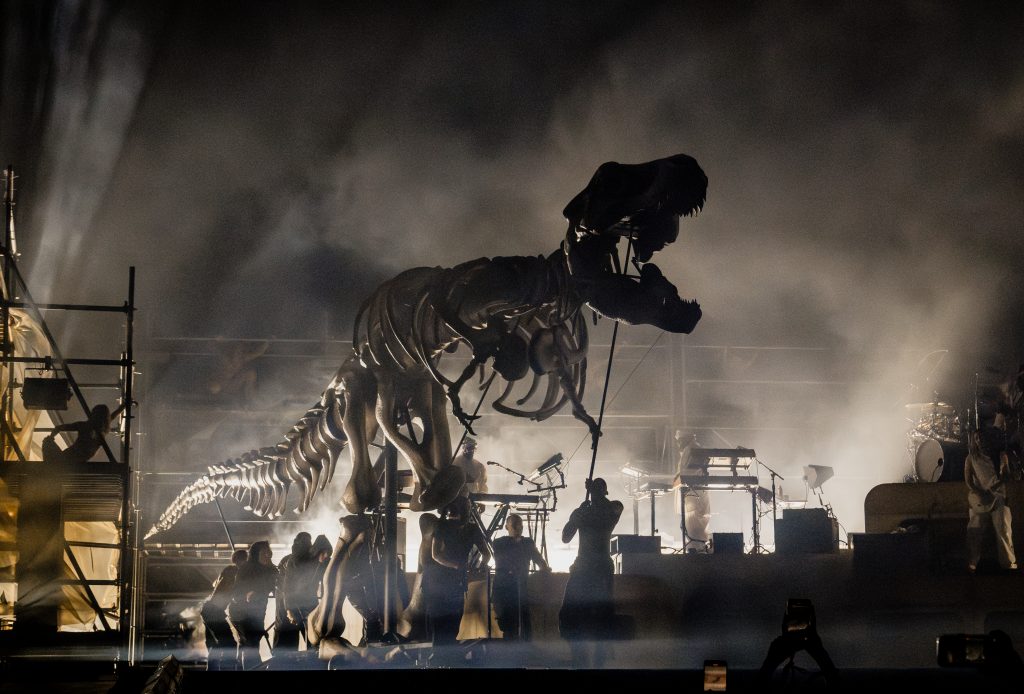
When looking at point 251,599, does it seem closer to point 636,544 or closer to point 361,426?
point 361,426

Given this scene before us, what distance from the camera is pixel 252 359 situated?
21.9 m

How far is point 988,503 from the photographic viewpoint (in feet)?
42.2

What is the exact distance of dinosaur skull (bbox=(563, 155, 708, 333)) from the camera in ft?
22.9

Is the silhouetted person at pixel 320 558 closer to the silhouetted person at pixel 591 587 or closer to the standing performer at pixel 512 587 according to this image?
the standing performer at pixel 512 587

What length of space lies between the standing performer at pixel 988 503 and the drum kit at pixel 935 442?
161 centimetres

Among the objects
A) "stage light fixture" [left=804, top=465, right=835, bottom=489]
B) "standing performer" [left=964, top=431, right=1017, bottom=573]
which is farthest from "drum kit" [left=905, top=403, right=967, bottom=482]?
"standing performer" [left=964, top=431, right=1017, bottom=573]

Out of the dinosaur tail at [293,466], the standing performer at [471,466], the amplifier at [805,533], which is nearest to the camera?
the dinosaur tail at [293,466]

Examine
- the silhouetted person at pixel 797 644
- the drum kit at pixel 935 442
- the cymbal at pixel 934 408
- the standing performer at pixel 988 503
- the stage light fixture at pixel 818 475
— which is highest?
the cymbal at pixel 934 408

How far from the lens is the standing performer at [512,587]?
32.2 feet

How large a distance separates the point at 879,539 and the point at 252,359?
553 inches

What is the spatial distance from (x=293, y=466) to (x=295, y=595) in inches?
61.2

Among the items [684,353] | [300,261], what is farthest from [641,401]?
[300,261]

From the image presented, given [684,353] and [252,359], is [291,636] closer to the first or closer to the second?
[252,359]

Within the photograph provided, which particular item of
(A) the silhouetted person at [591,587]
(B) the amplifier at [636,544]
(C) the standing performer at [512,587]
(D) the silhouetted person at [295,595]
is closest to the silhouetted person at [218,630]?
(D) the silhouetted person at [295,595]
